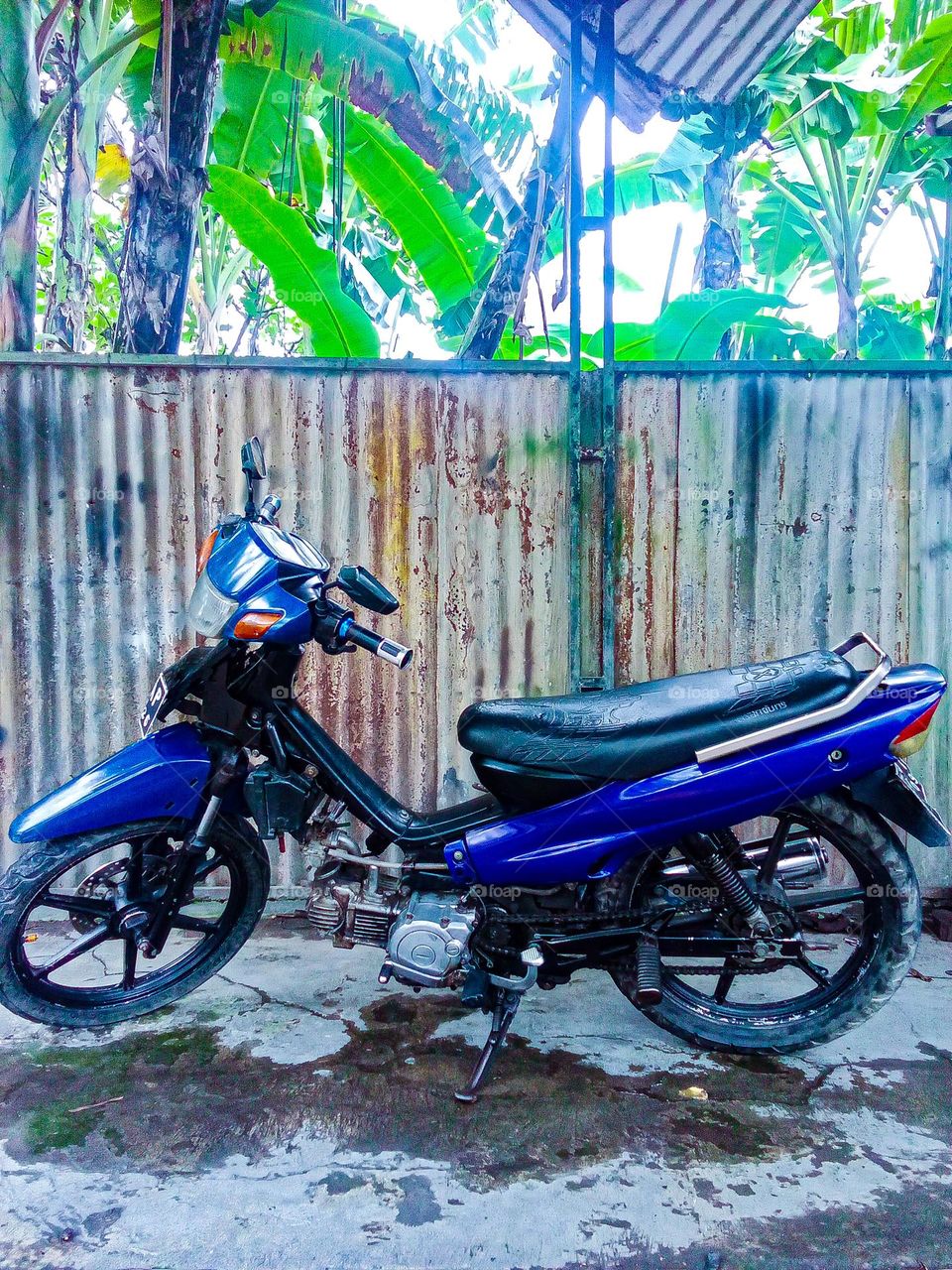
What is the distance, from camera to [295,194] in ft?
20.9

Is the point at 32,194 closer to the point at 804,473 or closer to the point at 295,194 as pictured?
the point at 295,194

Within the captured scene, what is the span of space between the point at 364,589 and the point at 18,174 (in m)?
3.14

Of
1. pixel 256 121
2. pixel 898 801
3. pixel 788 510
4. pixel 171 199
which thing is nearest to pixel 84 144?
pixel 256 121

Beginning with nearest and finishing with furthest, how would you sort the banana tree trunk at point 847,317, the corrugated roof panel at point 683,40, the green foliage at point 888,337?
the corrugated roof panel at point 683,40 < the green foliage at point 888,337 < the banana tree trunk at point 847,317

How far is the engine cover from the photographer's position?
210 centimetres

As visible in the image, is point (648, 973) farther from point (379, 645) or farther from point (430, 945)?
point (379, 645)

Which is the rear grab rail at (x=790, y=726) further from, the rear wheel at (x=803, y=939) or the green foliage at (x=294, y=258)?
the green foliage at (x=294, y=258)

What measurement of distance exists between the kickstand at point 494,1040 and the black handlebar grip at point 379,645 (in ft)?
3.14

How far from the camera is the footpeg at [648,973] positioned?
6.88 ft

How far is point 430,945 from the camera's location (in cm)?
211

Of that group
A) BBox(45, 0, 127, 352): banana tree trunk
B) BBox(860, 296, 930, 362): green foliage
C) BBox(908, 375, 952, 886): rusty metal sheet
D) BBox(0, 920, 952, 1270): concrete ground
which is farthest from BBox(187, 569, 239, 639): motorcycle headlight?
BBox(860, 296, 930, 362): green foliage

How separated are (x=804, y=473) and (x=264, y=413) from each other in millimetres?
2151

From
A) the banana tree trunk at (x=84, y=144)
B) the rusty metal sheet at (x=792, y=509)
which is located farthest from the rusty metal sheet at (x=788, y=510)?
the banana tree trunk at (x=84, y=144)

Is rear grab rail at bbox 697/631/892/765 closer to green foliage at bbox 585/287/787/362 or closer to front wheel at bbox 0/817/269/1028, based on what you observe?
front wheel at bbox 0/817/269/1028
